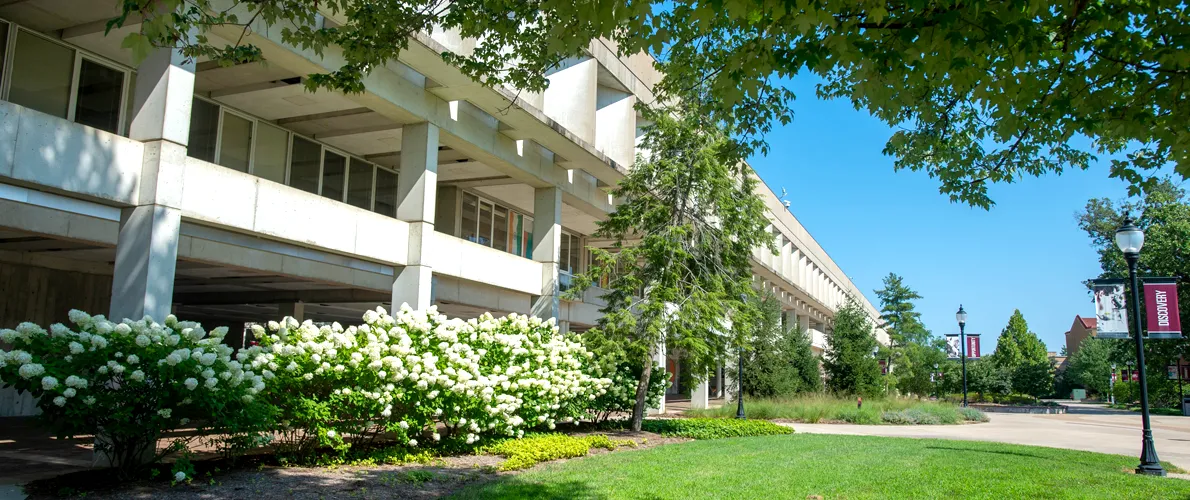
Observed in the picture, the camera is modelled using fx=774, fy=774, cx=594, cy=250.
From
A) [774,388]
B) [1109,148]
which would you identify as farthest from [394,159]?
[774,388]

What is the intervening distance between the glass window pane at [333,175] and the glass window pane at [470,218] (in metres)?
4.43

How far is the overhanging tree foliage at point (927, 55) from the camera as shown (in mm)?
5012

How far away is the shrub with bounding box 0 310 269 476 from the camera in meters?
7.26

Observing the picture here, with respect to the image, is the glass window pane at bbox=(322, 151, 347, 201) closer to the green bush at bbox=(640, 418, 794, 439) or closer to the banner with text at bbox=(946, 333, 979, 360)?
the green bush at bbox=(640, 418, 794, 439)

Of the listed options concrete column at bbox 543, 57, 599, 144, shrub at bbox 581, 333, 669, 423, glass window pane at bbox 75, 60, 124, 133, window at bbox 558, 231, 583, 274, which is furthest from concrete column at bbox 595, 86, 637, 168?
glass window pane at bbox 75, 60, 124, 133

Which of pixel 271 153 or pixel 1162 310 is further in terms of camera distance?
pixel 1162 310

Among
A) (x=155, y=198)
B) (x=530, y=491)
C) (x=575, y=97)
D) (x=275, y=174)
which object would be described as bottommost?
(x=530, y=491)

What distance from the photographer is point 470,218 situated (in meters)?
23.2

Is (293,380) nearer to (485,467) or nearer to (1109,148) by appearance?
(485,467)

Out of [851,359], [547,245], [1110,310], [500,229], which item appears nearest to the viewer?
[1110,310]

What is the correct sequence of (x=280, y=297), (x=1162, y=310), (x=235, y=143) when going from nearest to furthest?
(x=235, y=143) < (x=1162, y=310) < (x=280, y=297)

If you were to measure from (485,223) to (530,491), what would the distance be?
16.4 metres

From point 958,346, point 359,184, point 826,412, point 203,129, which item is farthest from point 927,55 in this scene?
point 958,346

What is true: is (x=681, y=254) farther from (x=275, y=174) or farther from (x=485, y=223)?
(x=275, y=174)
